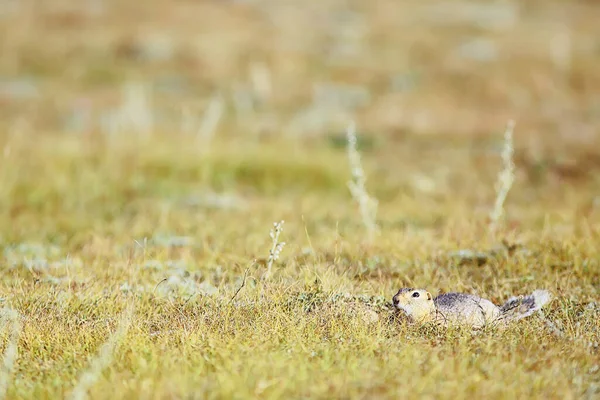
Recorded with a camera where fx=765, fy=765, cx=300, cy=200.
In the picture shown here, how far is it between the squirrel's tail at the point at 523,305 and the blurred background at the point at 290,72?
346 inches

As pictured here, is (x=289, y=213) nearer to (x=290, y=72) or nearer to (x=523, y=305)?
(x=523, y=305)

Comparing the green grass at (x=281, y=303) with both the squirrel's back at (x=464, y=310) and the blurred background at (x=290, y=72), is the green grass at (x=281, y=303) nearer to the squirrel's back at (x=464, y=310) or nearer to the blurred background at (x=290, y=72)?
the squirrel's back at (x=464, y=310)

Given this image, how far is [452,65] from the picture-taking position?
2598 centimetres

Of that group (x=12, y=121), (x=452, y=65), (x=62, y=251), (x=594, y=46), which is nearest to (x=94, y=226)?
(x=62, y=251)

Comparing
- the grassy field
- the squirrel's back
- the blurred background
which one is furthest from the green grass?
the blurred background

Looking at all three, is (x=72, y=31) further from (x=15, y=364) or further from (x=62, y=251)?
(x=15, y=364)

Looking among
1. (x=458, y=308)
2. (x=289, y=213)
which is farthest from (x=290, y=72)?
(x=458, y=308)

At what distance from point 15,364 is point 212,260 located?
2.45 meters

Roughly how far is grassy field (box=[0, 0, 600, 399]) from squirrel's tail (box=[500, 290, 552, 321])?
0.09 meters

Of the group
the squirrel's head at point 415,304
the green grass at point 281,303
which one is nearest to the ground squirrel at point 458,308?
the squirrel's head at point 415,304

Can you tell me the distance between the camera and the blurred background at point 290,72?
19.0 metres

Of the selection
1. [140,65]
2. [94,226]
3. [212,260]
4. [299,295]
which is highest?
[299,295]

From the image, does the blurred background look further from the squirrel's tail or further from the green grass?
the squirrel's tail

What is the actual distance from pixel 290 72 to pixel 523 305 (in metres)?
22.4
